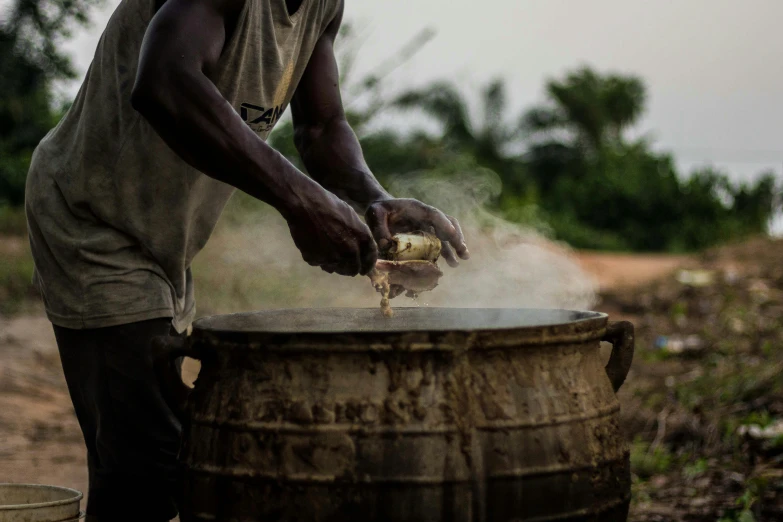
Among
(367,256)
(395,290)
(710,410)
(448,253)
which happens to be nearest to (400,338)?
(367,256)

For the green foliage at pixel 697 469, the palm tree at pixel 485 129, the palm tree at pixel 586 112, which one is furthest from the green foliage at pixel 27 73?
the palm tree at pixel 586 112

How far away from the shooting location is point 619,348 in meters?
2.17

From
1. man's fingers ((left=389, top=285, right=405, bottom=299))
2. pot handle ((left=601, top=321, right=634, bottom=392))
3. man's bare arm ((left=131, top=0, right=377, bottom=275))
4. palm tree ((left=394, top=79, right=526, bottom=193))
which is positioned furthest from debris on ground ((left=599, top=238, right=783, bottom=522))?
palm tree ((left=394, top=79, right=526, bottom=193))

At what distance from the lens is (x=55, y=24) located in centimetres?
1123

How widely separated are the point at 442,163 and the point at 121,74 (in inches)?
704

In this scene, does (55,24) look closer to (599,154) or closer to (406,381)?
(406,381)

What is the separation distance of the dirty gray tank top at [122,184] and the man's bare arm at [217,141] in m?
0.27

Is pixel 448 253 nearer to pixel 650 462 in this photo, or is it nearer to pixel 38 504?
pixel 38 504

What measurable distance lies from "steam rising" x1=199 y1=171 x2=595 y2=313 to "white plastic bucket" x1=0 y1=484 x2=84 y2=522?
166 inches

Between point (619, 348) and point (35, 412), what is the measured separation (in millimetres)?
4801

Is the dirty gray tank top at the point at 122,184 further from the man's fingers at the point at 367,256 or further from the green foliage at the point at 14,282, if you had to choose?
the green foliage at the point at 14,282

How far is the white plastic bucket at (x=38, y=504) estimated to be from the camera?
2104 millimetres

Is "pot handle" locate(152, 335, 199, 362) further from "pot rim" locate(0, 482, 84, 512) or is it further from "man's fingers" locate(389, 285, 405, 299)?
"man's fingers" locate(389, 285, 405, 299)

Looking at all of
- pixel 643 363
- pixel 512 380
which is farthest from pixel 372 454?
pixel 643 363
